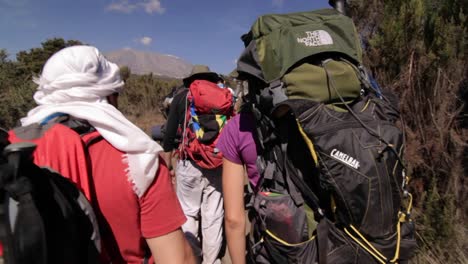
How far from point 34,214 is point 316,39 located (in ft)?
4.31

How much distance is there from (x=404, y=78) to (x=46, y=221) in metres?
2.99

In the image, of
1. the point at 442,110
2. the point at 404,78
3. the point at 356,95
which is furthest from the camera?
the point at 404,78

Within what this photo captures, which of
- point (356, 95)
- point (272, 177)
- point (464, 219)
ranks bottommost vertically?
point (464, 219)

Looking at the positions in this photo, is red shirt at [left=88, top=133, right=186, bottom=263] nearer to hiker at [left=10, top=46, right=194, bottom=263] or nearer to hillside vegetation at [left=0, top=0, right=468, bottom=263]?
hiker at [left=10, top=46, right=194, bottom=263]

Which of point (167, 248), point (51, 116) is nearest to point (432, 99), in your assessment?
point (167, 248)

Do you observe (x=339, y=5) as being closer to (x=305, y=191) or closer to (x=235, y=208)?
(x=305, y=191)

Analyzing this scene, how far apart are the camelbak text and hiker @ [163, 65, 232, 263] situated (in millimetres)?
1973

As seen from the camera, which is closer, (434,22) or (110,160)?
(110,160)

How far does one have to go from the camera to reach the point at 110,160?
1129 mm

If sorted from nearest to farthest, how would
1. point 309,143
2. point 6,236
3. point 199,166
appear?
point 6,236, point 309,143, point 199,166

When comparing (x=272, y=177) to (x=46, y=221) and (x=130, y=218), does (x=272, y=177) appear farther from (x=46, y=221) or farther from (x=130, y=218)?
(x=46, y=221)

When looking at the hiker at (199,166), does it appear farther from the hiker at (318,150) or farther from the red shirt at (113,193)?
the red shirt at (113,193)

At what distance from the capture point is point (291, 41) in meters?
1.48

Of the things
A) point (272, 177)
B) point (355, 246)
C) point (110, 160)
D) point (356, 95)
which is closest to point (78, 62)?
point (110, 160)
